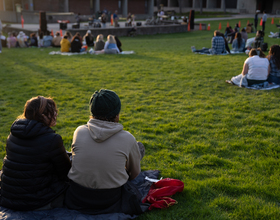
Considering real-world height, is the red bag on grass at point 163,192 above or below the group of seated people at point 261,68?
below

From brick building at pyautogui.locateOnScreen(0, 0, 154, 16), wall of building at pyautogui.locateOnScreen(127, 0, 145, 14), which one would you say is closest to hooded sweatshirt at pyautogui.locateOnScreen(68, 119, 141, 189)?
brick building at pyautogui.locateOnScreen(0, 0, 154, 16)

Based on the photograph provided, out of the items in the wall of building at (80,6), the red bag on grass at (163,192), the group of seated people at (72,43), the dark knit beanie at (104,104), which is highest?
the wall of building at (80,6)

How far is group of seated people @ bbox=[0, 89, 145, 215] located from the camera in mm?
3004

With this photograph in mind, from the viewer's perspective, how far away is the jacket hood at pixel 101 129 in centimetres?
295

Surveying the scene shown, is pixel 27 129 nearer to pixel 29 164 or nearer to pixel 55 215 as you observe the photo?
pixel 29 164

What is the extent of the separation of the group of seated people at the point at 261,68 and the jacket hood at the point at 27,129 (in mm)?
7265

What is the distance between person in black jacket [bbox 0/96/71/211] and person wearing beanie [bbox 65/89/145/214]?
0.25 meters

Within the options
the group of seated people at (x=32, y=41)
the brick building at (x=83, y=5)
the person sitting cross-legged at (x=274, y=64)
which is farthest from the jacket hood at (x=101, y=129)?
the brick building at (x=83, y=5)

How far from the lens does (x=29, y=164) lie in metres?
3.04

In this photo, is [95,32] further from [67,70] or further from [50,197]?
[50,197]

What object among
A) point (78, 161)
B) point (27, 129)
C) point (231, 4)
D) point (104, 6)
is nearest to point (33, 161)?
point (27, 129)

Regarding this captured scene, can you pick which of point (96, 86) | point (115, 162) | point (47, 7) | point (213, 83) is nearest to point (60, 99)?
point (96, 86)

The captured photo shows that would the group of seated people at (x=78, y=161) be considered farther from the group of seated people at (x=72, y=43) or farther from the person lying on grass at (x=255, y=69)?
the group of seated people at (x=72, y=43)

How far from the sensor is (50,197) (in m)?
3.24
